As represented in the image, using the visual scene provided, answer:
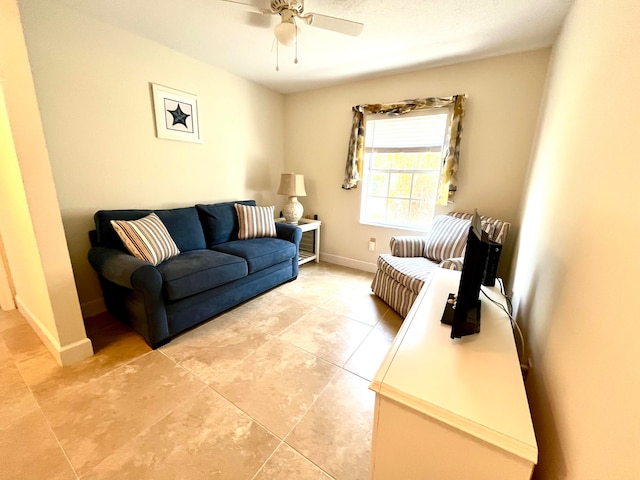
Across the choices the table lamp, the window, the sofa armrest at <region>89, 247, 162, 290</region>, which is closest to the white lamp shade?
the table lamp

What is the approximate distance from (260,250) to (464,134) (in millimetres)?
2450

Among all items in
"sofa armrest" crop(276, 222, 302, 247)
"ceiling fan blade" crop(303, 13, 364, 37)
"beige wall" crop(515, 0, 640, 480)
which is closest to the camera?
"beige wall" crop(515, 0, 640, 480)

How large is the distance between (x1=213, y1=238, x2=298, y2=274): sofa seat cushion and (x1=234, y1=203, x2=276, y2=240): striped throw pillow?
0.11 m

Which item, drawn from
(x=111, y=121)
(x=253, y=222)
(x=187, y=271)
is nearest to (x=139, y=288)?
(x=187, y=271)

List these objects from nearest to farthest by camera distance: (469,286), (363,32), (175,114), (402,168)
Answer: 1. (469,286)
2. (363,32)
3. (175,114)
4. (402,168)

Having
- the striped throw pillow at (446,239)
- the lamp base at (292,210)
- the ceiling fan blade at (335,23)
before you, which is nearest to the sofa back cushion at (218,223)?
the lamp base at (292,210)

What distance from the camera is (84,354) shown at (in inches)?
68.2

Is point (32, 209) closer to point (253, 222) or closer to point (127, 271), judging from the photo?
point (127, 271)

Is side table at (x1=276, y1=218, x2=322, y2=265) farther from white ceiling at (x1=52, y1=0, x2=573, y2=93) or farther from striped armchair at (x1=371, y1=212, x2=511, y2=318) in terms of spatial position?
white ceiling at (x1=52, y1=0, x2=573, y2=93)

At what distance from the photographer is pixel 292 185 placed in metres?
3.38

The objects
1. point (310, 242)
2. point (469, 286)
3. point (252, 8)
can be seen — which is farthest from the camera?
point (310, 242)

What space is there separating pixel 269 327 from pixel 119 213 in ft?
5.23

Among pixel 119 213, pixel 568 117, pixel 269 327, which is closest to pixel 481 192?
pixel 568 117

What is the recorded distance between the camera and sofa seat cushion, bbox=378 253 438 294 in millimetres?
2123
